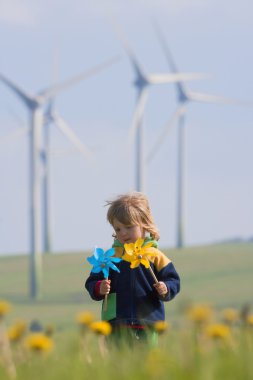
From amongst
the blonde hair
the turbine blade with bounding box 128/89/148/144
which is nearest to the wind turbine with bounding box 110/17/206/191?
the turbine blade with bounding box 128/89/148/144

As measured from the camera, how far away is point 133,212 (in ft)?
24.6

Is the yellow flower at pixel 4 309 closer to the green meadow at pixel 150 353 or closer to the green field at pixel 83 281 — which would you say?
the green meadow at pixel 150 353

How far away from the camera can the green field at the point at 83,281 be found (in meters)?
84.1

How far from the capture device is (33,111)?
2261 inches

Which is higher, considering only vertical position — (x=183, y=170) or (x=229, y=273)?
(x=183, y=170)

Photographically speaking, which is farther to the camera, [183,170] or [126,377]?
[183,170]

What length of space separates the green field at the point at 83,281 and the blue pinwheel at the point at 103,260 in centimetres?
7075

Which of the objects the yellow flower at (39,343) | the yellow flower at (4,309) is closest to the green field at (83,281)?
the yellow flower at (4,309)

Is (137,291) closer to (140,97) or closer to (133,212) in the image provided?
(133,212)

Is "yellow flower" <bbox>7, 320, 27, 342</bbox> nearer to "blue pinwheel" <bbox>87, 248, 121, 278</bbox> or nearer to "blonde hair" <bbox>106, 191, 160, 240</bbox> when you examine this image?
"blue pinwheel" <bbox>87, 248, 121, 278</bbox>

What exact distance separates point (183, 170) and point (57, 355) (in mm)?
66189

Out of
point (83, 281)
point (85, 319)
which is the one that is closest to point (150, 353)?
point (85, 319)

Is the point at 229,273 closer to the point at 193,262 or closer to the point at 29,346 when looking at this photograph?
the point at 193,262

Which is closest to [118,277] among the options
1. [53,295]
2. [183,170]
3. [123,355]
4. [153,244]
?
[153,244]
